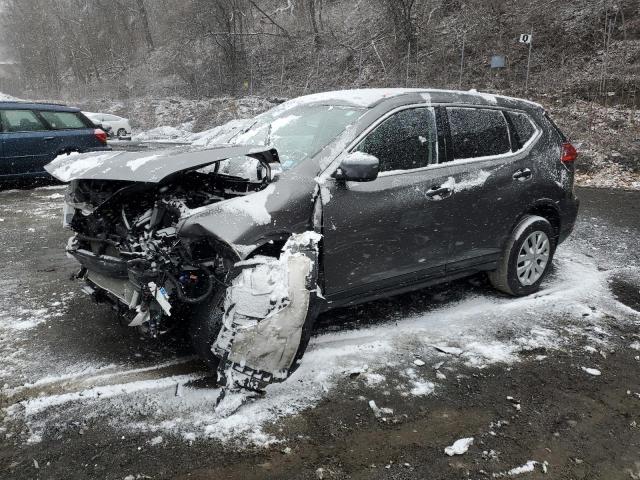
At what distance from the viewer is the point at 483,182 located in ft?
13.3

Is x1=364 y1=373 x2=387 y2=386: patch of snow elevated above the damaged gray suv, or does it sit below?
below

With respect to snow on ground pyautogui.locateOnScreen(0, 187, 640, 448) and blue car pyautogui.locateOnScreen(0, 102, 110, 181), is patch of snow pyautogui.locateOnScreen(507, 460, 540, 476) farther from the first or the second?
blue car pyautogui.locateOnScreen(0, 102, 110, 181)

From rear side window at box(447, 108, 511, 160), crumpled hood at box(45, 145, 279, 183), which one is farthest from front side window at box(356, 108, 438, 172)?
crumpled hood at box(45, 145, 279, 183)

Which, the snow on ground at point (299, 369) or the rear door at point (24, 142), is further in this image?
the rear door at point (24, 142)

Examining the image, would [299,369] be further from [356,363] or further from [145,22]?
[145,22]

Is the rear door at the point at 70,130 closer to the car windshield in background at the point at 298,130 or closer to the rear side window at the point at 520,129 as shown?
the car windshield in background at the point at 298,130

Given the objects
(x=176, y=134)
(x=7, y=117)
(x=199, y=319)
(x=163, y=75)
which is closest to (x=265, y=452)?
(x=199, y=319)

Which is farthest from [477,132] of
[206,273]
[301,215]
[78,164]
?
[78,164]

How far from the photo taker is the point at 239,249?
2.85m

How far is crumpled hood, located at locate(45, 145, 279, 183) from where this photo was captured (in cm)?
293

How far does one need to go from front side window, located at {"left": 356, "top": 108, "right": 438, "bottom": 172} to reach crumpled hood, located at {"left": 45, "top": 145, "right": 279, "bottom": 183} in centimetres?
78


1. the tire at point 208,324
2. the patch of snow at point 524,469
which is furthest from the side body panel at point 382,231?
the patch of snow at point 524,469

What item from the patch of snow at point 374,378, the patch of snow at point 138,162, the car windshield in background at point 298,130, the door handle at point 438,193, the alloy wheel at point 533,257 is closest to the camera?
the patch of snow at point 138,162

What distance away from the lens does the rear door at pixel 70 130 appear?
9492mm
